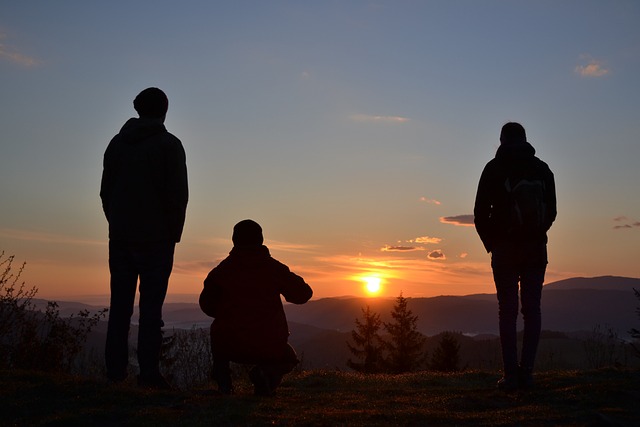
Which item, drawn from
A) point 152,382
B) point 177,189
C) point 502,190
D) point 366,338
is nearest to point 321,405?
point 152,382

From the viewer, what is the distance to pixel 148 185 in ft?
22.0

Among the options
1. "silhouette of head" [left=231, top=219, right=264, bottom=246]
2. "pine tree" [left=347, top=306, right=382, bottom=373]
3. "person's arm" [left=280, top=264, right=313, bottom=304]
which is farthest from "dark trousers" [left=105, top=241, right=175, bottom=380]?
"pine tree" [left=347, top=306, right=382, bottom=373]

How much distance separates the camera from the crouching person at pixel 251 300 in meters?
6.39

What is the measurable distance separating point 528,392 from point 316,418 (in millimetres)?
2621

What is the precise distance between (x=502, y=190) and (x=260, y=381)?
323 centimetres

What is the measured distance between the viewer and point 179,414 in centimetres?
529

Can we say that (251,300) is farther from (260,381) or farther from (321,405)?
(321,405)

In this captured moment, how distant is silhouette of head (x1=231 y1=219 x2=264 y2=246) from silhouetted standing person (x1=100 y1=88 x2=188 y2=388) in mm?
665

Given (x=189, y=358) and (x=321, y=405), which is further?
(x=189, y=358)

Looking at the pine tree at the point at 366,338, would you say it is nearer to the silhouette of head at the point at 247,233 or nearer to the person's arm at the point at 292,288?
the person's arm at the point at 292,288

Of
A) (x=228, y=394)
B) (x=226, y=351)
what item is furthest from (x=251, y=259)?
(x=228, y=394)

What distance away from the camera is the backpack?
22.0ft

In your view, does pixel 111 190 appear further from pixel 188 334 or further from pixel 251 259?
pixel 188 334

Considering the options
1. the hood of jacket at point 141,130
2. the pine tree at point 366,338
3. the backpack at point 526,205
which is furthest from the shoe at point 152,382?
the pine tree at point 366,338
